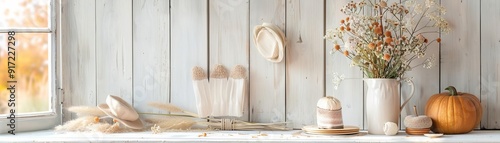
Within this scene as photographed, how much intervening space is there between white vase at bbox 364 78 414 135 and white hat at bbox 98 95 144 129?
0.99m

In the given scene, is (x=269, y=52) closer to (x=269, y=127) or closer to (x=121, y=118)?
(x=269, y=127)

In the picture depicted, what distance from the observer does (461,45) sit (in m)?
2.85

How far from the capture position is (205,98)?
9.62 ft

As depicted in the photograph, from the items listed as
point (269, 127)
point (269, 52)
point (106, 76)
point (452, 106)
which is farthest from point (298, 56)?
point (106, 76)

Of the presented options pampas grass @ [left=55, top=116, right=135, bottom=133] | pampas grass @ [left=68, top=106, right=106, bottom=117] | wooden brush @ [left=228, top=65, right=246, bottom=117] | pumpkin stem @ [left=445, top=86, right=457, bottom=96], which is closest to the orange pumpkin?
pumpkin stem @ [left=445, top=86, right=457, bottom=96]

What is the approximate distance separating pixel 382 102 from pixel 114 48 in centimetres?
121

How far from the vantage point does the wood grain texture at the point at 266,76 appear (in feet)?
9.59

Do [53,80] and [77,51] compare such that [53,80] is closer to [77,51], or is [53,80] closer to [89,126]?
[77,51]

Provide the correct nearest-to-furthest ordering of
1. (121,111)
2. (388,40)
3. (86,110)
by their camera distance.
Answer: (388,40)
(121,111)
(86,110)

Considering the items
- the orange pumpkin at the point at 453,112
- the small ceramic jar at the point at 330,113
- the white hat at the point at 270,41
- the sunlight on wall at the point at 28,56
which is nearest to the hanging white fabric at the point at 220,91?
the white hat at the point at 270,41

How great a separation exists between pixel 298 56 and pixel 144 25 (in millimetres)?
706

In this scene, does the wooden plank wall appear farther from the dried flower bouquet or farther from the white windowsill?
the white windowsill

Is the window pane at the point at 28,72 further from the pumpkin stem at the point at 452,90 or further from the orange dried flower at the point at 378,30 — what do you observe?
the pumpkin stem at the point at 452,90

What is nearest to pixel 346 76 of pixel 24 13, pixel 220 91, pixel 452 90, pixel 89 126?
pixel 452 90
